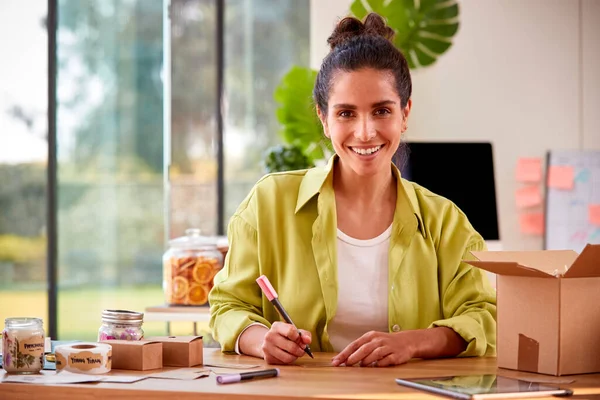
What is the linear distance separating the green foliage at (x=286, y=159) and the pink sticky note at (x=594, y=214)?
1564 mm

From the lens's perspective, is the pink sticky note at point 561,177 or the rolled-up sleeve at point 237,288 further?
the pink sticky note at point 561,177

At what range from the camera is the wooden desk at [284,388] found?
1.36 meters

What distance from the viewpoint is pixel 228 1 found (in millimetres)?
5707

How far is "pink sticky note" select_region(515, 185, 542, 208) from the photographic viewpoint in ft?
16.1

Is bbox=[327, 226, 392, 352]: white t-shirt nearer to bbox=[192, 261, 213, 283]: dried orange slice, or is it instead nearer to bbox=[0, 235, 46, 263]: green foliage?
bbox=[192, 261, 213, 283]: dried orange slice

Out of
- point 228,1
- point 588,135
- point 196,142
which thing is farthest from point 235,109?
point 588,135

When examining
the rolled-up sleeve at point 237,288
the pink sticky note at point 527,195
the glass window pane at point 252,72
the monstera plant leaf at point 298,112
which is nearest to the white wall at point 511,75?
the pink sticky note at point 527,195

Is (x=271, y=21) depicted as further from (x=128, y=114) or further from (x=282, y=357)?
(x=282, y=357)

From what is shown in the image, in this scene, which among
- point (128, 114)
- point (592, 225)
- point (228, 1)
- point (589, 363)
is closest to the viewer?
point (589, 363)

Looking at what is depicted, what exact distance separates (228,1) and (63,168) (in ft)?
5.25

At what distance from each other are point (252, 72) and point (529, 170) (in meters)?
1.89

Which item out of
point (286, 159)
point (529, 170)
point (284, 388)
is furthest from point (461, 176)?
point (284, 388)

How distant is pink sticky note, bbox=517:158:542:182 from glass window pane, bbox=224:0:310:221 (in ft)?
5.11

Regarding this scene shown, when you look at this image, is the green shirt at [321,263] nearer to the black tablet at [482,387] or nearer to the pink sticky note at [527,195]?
the black tablet at [482,387]
